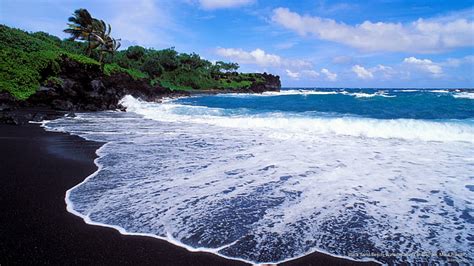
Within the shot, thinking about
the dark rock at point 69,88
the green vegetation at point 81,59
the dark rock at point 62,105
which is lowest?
the dark rock at point 62,105

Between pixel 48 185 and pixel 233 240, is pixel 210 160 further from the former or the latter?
pixel 233 240

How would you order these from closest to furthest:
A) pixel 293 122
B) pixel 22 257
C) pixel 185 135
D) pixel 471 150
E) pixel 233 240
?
pixel 22 257 → pixel 233 240 → pixel 471 150 → pixel 185 135 → pixel 293 122

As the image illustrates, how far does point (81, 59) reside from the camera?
926 inches

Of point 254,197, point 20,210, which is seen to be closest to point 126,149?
point 20,210

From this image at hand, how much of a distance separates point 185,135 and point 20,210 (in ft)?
24.9

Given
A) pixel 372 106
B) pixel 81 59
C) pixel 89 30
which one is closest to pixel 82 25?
pixel 89 30

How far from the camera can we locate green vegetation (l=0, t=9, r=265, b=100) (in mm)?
19016

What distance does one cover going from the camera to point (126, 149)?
28.1 ft

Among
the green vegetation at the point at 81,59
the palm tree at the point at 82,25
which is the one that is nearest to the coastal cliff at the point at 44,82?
the green vegetation at the point at 81,59

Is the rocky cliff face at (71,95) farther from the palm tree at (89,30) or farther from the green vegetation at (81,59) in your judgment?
the palm tree at (89,30)

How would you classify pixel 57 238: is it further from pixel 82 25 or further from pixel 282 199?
pixel 82 25

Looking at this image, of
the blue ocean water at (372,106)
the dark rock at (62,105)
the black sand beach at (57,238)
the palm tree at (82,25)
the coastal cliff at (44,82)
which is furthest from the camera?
the palm tree at (82,25)

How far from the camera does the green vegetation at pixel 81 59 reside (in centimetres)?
1902

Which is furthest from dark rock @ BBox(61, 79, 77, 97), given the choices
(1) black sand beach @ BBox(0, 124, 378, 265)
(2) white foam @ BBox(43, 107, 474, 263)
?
(1) black sand beach @ BBox(0, 124, 378, 265)
